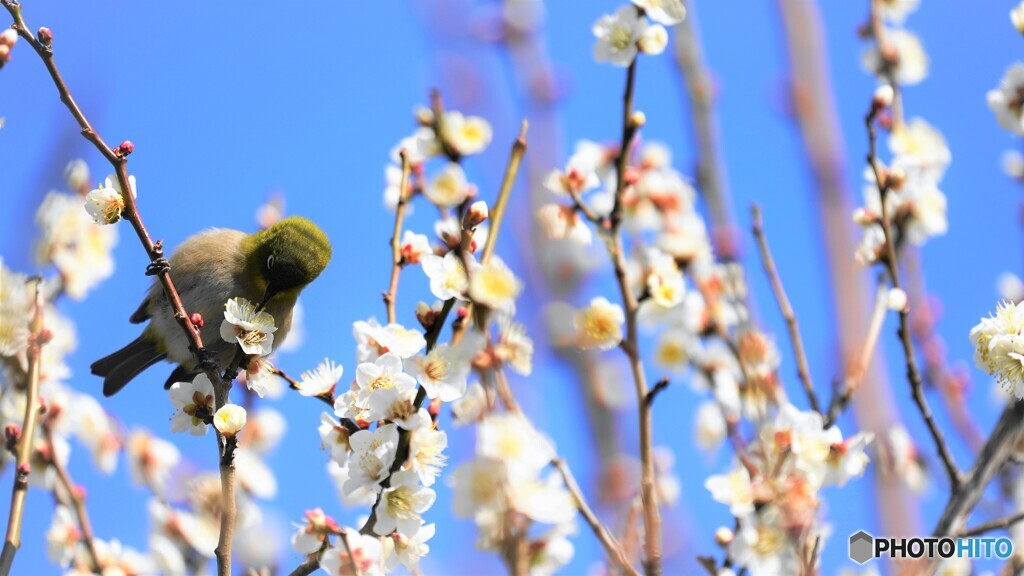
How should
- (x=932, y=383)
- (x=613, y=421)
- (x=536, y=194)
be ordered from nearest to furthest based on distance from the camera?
(x=613, y=421) → (x=536, y=194) → (x=932, y=383)

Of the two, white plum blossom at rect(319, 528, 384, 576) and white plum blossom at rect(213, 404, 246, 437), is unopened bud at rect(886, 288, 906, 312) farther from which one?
white plum blossom at rect(213, 404, 246, 437)

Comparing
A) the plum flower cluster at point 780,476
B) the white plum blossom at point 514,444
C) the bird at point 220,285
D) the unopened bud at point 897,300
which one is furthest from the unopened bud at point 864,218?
the bird at point 220,285

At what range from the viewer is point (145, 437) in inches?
148

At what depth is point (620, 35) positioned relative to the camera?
322 centimetres

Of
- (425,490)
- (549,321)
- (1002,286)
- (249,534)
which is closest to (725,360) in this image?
(1002,286)

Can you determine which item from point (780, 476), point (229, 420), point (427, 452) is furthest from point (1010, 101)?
point (229, 420)

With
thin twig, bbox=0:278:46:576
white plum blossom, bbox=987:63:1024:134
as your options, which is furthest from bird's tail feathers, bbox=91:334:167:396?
white plum blossom, bbox=987:63:1024:134

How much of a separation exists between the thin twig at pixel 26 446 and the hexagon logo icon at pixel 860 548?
260cm

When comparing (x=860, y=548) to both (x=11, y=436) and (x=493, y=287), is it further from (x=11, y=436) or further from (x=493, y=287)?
(x=11, y=436)

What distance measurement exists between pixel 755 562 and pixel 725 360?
4.27 feet

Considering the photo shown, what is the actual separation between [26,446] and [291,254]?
1.50 meters

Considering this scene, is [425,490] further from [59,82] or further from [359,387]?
[59,82]

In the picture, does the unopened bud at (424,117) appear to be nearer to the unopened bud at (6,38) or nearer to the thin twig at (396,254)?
the thin twig at (396,254)

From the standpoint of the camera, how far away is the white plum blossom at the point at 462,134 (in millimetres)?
3359
